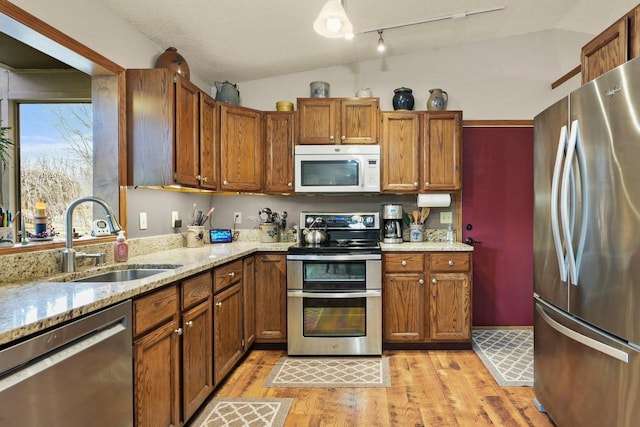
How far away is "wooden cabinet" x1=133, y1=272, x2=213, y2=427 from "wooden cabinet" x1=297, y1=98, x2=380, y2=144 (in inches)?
66.7

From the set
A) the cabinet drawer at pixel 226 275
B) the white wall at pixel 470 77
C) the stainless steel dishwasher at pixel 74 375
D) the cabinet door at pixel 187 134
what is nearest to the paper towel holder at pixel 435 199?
the white wall at pixel 470 77

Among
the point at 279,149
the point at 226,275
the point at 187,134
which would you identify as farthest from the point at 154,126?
the point at 279,149

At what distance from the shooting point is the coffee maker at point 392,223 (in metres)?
3.38

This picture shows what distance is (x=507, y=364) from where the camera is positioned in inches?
111

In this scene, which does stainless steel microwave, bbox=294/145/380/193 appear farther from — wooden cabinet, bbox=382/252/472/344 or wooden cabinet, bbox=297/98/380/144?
wooden cabinet, bbox=382/252/472/344

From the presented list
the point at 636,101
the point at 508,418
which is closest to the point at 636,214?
the point at 636,101

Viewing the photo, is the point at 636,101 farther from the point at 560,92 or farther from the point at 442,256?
the point at 560,92

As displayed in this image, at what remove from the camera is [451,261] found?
3035mm

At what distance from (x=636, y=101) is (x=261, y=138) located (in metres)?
2.67

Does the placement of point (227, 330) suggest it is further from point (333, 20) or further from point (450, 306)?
point (333, 20)

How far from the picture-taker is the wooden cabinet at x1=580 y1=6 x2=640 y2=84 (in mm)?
1583

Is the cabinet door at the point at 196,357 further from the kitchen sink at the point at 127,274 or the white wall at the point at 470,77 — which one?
the white wall at the point at 470,77

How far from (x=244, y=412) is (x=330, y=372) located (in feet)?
2.46

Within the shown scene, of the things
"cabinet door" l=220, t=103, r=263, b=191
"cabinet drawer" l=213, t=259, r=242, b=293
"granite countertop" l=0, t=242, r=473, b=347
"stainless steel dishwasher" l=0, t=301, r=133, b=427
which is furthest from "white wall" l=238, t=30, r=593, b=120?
"stainless steel dishwasher" l=0, t=301, r=133, b=427
